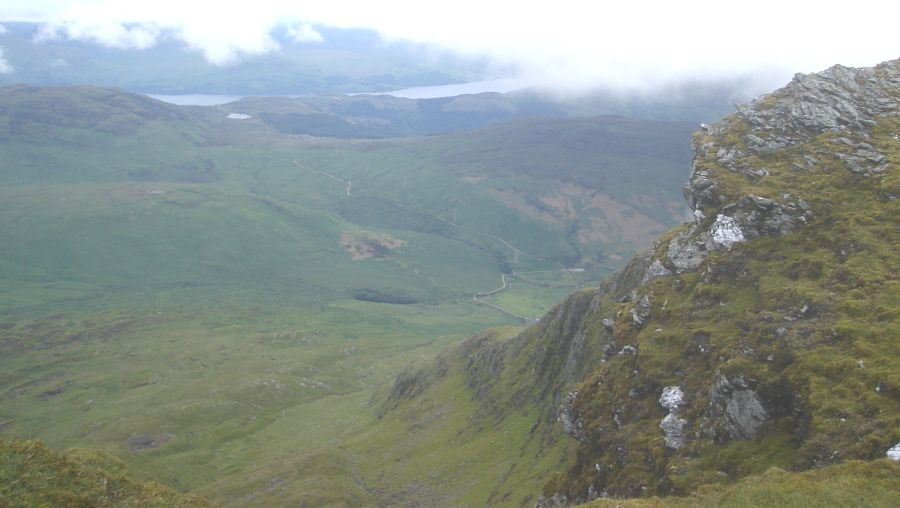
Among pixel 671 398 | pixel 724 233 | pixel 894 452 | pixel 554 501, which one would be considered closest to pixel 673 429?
pixel 671 398

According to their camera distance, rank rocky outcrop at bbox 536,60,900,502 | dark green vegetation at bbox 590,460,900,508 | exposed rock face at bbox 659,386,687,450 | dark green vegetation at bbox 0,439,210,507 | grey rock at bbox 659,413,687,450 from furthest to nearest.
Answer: exposed rock face at bbox 659,386,687,450, grey rock at bbox 659,413,687,450, rocky outcrop at bbox 536,60,900,502, dark green vegetation at bbox 0,439,210,507, dark green vegetation at bbox 590,460,900,508

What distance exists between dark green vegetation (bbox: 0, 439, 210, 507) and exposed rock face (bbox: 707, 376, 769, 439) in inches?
1398

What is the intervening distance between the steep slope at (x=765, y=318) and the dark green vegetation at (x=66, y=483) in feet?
106

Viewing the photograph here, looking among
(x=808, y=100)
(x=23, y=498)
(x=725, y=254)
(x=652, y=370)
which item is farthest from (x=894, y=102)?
(x=23, y=498)

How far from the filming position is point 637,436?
5441cm

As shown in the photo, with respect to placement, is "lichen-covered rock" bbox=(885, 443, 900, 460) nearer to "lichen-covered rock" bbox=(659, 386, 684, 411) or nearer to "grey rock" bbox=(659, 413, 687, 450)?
"grey rock" bbox=(659, 413, 687, 450)

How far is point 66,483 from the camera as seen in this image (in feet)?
119

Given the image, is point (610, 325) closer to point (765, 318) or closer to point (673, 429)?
point (765, 318)

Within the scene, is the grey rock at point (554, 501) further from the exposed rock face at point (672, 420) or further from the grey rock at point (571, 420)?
the exposed rock face at point (672, 420)

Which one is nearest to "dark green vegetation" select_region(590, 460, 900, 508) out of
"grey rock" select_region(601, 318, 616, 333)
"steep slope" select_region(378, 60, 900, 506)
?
"steep slope" select_region(378, 60, 900, 506)

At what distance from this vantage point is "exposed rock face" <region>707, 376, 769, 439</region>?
4706 cm

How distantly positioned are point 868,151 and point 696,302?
2574 cm

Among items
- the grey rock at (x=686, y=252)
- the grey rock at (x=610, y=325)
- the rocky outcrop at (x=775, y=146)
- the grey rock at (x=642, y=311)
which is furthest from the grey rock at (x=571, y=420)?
the grey rock at (x=686, y=252)

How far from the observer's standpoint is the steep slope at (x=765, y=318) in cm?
4478
